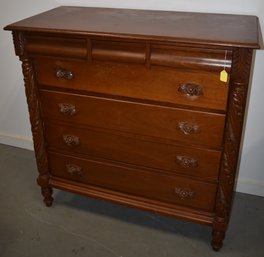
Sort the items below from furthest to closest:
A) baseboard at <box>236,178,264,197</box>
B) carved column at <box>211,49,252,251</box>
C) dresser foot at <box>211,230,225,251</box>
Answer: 1. baseboard at <box>236,178,264,197</box>
2. dresser foot at <box>211,230,225,251</box>
3. carved column at <box>211,49,252,251</box>

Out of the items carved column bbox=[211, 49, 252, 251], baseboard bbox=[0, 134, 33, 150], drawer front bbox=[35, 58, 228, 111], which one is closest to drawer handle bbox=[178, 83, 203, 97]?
drawer front bbox=[35, 58, 228, 111]

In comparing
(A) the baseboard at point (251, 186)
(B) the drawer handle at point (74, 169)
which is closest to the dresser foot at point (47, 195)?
(B) the drawer handle at point (74, 169)

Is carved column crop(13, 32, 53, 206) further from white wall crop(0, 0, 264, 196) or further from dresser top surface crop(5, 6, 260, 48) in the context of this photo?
white wall crop(0, 0, 264, 196)

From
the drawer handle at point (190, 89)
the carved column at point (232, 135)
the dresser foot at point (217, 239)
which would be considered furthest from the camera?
the dresser foot at point (217, 239)

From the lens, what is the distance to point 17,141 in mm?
2510

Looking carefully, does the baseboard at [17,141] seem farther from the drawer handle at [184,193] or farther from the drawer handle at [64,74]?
the drawer handle at [184,193]

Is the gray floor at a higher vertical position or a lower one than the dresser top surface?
lower

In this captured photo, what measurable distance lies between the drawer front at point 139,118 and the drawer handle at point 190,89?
8 cm

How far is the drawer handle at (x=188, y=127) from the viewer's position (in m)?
1.38

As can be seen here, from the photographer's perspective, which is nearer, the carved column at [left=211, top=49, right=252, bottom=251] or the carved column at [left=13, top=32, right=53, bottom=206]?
the carved column at [left=211, top=49, right=252, bottom=251]

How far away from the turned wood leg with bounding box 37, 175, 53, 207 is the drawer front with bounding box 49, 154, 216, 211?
0.06m

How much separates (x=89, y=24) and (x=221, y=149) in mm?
772

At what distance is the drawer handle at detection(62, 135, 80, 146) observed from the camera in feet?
5.37

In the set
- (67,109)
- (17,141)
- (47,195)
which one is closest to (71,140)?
(67,109)
